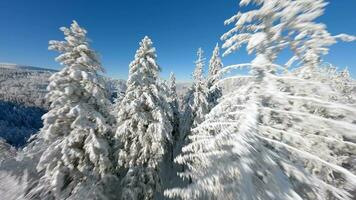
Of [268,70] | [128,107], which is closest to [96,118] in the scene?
[128,107]

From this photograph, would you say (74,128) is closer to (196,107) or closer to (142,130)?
(142,130)

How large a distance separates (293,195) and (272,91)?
2031 mm

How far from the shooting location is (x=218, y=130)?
18.4 ft

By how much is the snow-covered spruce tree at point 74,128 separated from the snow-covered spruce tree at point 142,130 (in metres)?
2.63

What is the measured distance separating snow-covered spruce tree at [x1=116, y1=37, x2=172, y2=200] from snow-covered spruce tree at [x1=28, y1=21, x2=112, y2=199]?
8.64 feet

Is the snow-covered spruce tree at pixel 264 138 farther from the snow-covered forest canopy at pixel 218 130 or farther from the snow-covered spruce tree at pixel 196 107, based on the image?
the snow-covered spruce tree at pixel 196 107

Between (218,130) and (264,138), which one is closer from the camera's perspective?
(264,138)

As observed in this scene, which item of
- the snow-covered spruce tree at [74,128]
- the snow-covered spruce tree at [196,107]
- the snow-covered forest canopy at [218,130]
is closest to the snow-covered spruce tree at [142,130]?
the snow-covered forest canopy at [218,130]

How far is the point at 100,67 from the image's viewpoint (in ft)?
43.5

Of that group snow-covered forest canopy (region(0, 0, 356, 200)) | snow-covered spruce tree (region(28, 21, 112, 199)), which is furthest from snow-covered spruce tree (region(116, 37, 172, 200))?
snow-covered spruce tree (region(28, 21, 112, 199))

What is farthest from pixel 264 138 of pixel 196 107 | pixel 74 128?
pixel 196 107

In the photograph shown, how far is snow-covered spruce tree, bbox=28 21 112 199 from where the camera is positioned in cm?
1101

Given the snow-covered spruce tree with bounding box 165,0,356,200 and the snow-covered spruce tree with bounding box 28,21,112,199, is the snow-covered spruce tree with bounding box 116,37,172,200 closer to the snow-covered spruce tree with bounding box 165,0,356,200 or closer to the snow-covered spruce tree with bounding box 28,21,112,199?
the snow-covered spruce tree with bounding box 28,21,112,199

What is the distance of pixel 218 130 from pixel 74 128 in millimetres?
9026
